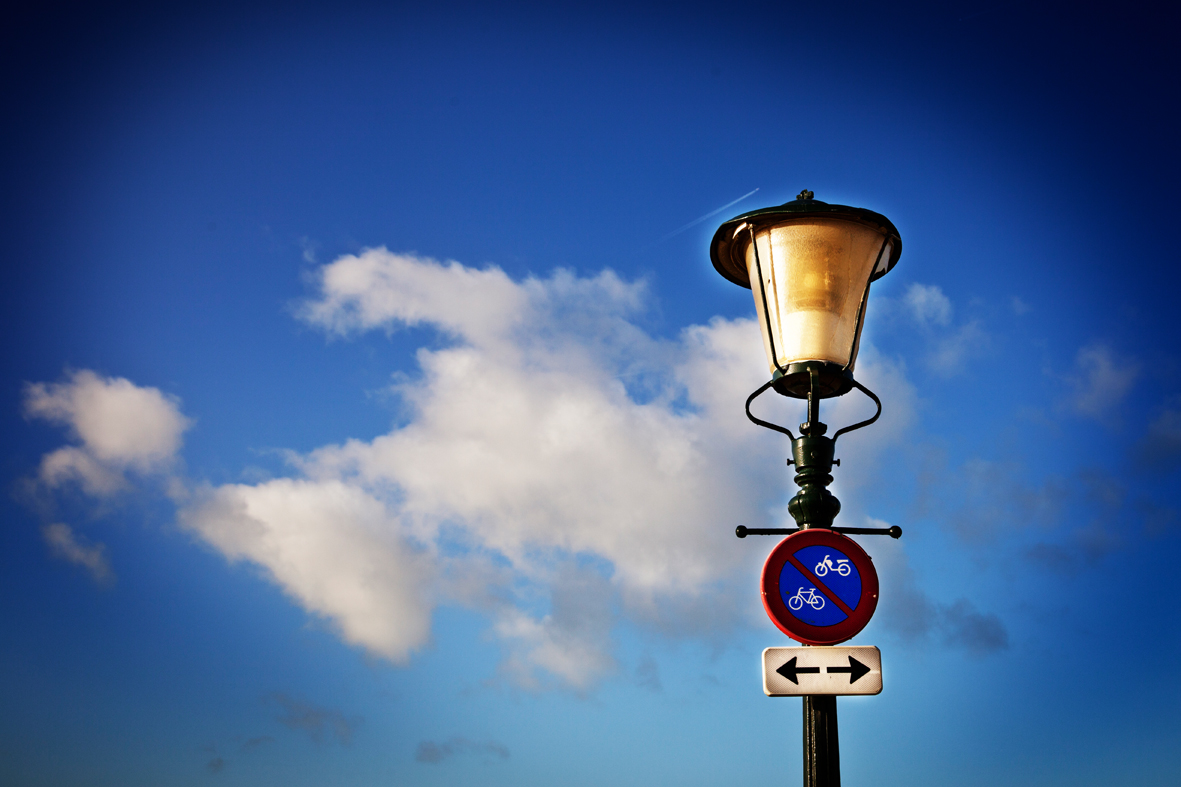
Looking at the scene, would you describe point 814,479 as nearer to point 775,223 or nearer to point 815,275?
point 815,275

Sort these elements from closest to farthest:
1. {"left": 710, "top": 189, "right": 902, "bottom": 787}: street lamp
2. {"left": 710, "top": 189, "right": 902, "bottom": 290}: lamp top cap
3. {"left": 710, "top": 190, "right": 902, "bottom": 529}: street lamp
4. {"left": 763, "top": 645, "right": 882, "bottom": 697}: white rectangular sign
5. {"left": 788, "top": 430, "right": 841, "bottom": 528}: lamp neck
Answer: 1. {"left": 763, "top": 645, "right": 882, "bottom": 697}: white rectangular sign
2. {"left": 788, "top": 430, "right": 841, "bottom": 528}: lamp neck
3. {"left": 710, "top": 189, "right": 902, "bottom": 787}: street lamp
4. {"left": 710, "top": 190, "right": 902, "bottom": 529}: street lamp
5. {"left": 710, "top": 189, "right": 902, "bottom": 290}: lamp top cap

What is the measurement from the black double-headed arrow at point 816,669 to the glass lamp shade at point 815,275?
1.57 metres

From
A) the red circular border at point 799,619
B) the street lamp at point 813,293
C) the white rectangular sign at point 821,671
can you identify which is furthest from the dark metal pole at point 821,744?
the street lamp at point 813,293

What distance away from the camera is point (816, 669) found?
3.91 m

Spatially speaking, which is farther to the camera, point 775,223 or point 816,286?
point 775,223

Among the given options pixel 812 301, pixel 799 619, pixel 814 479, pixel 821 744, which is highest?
pixel 812 301

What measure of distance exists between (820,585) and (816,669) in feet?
1.28

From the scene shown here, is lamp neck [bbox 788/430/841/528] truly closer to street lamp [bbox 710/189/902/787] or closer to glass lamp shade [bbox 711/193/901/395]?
street lamp [bbox 710/189/902/787]

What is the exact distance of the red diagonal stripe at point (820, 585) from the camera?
4043 millimetres

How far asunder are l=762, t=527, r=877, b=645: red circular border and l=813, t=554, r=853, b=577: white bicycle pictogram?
4cm

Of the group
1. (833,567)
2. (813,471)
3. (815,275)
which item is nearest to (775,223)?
(815,275)

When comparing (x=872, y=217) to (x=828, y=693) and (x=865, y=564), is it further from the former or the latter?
(x=828, y=693)

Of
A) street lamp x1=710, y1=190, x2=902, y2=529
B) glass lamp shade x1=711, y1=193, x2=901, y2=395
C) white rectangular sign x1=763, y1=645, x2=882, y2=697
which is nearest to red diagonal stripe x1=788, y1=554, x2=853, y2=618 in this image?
white rectangular sign x1=763, y1=645, x2=882, y2=697

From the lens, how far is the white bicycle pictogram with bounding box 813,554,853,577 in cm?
410
